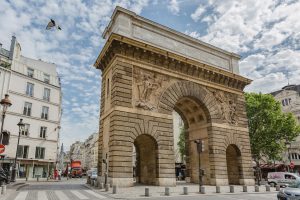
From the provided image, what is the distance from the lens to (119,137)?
20531 millimetres

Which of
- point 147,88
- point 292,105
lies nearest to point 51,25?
point 147,88

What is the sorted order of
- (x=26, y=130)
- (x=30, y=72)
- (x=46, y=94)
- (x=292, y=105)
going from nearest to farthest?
1. (x=26, y=130)
2. (x=30, y=72)
3. (x=46, y=94)
4. (x=292, y=105)

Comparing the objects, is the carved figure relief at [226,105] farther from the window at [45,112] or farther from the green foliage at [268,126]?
the window at [45,112]

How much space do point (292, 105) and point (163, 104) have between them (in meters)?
38.3

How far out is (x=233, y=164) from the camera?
95.0 ft

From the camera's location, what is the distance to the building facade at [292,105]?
46794 mm

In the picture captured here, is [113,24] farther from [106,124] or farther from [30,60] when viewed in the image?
[30,60]

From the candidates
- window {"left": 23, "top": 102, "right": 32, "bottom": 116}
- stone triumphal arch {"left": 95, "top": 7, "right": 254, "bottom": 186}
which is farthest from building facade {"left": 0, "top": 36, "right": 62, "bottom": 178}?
stone triumphal arch {"left": 95, "top": 7, "right": 254, "bottom": 186}

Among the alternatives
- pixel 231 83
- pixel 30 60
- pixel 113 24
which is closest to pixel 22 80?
pixel 30 60

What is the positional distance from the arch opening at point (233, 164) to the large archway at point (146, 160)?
10285 millimetres

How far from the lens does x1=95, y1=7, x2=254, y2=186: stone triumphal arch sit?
21.7m

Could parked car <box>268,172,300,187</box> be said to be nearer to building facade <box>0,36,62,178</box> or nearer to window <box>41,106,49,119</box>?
building facade <box>0,36,62,178</box>

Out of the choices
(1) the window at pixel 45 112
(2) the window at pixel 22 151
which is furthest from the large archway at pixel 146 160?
(1) the window at pixel 45 112

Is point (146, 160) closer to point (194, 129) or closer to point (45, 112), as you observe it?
point (194, 129)
